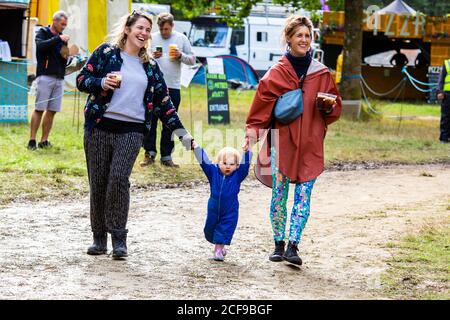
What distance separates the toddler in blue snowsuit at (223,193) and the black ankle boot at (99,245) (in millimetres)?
→ 804

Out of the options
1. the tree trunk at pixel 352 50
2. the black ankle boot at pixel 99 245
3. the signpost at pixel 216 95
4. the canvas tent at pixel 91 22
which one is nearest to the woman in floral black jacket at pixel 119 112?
the black ankle boot at pixel 99 245

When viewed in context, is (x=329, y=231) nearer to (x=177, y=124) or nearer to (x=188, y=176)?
(x=177, y=124)

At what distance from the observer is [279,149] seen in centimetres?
749

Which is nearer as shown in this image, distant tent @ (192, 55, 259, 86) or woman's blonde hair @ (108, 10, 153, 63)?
woman's blonde hair @ (108, 10, 153, 63)

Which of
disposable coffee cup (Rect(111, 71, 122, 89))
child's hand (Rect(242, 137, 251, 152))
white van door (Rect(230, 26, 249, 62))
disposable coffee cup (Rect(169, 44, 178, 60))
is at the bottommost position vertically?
white van door (Rect(230, 26, 249, 62))

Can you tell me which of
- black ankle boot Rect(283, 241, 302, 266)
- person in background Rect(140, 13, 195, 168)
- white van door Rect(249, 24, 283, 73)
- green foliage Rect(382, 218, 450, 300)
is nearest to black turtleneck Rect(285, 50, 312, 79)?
black ankle boot Rect(283, 241, 302, 266)

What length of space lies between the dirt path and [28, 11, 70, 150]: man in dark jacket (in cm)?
325

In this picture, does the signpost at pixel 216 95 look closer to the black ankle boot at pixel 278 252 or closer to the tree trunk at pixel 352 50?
the tree trunk at pixel 352 50

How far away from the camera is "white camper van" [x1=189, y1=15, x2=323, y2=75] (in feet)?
124

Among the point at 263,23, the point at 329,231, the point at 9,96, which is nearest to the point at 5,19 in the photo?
the point at 9,96

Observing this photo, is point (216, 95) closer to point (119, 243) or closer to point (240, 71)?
point (119, 243)

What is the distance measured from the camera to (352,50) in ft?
76.5

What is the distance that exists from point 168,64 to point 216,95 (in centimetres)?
740

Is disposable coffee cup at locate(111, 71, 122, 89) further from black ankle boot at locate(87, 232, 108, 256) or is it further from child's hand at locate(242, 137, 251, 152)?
black ankle boot at locate(87, 232, 108, 256)
